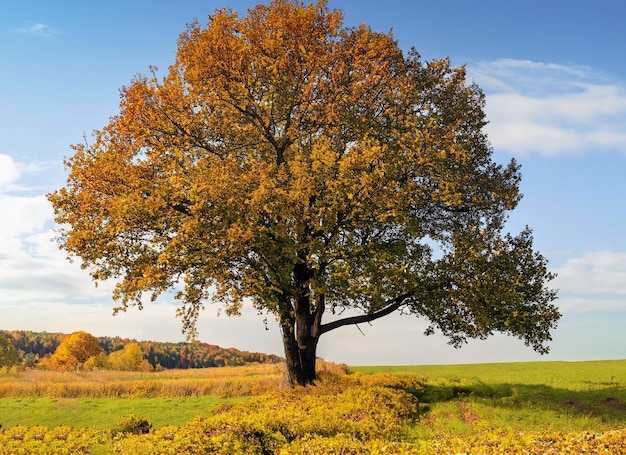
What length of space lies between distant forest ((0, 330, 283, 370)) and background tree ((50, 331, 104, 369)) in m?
3.16

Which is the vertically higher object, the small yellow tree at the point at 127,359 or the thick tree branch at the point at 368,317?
the thick tree branch at the point at 368,317

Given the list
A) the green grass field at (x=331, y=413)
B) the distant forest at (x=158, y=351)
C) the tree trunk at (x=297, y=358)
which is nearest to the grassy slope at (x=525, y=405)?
the green grass field at (x=331, y=413)

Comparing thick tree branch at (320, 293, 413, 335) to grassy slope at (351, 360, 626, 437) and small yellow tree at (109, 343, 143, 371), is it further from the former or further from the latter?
small yellow tree at (109, 343, 143, 371)

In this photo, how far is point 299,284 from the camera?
28891 millimetres

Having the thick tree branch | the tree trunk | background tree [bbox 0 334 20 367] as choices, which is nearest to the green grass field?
the tree trunk

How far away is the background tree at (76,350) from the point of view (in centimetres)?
8762

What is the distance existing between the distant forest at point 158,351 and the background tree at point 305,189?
5401cm

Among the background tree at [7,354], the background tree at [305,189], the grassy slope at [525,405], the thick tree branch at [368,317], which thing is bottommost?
the grassy slope at [525,405]

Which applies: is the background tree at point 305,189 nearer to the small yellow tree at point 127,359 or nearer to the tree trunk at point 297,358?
the tree trunk at point 297,358

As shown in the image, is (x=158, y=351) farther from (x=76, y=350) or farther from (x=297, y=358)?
(x=297, y=358)

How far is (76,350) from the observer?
89.0 meters

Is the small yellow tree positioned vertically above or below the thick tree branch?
below

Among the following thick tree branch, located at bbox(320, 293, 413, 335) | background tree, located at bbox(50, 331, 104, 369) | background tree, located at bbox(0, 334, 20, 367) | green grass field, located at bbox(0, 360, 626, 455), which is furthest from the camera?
background tree, located at bbox(50, 331, 104, 369)

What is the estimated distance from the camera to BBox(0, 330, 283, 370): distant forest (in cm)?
9188
